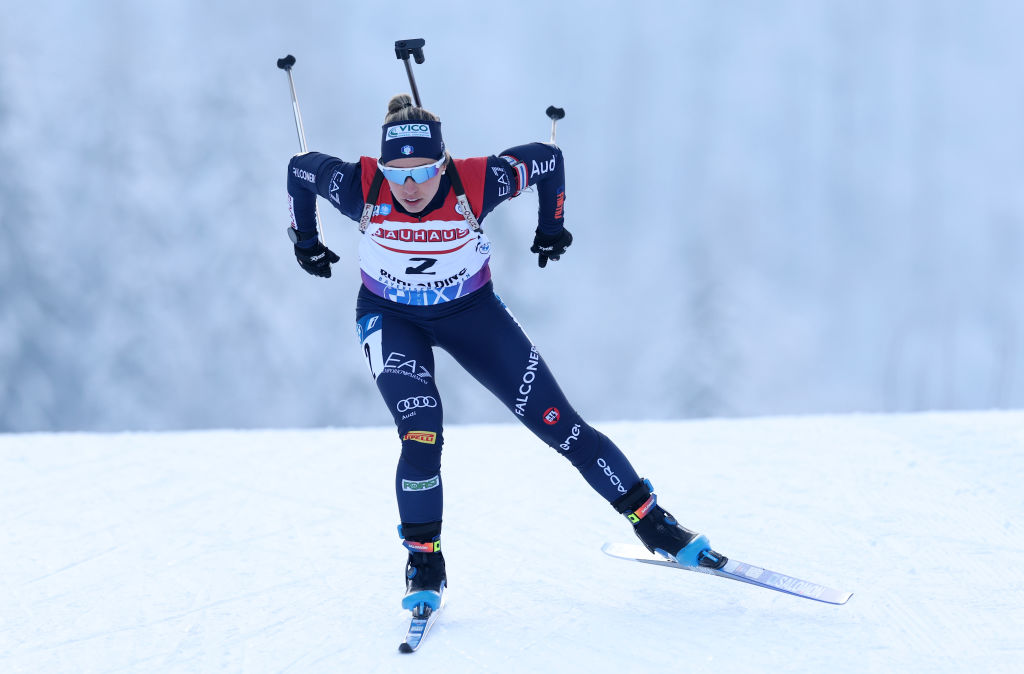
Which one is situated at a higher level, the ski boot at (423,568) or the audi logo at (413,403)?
the audi logo at (413,403)

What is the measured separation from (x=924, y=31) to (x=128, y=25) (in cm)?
867

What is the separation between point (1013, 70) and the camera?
9391 mm

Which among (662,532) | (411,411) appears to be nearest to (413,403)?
(411,411)

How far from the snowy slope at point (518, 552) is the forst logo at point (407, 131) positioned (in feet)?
4.99

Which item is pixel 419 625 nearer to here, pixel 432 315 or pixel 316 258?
pixel 432 315

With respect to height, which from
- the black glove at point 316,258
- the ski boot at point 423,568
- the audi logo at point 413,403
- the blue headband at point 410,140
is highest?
the blue headband at point 410,140

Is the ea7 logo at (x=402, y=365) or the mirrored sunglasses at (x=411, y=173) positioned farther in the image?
the ea7 logo at (x=402, y=365)

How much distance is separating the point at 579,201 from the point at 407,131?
7.95 m

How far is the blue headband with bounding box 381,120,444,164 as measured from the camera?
→ 2.66 m

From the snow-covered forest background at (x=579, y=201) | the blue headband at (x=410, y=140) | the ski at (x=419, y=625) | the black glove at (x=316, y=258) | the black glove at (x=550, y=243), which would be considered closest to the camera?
the ski at (x=419, y=625)

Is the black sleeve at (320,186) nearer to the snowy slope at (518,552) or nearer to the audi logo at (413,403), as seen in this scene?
the audi logo at (413,403)

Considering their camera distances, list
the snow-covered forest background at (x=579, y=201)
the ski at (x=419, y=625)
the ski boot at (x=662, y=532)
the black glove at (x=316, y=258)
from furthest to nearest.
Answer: the snow-covered forest background at (x=579, y=201) < the black glove at (x=316, y=258) < the ski boot at (x=662, y=532) < the ski at (x=419, y=625)

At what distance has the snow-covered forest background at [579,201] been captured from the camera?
936cm

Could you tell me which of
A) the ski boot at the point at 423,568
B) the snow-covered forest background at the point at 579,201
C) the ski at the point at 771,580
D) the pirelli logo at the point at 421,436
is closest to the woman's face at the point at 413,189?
the pirelli logo at the point at 421,436
